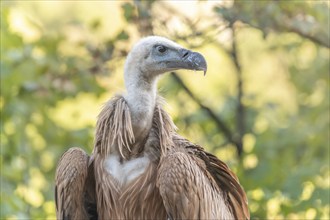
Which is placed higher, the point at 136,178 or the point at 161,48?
the point at 161,48

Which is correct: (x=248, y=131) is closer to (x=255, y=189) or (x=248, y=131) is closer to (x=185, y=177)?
(x=255, y=189)

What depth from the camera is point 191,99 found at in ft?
46.3

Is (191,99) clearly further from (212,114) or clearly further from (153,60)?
(153,60)

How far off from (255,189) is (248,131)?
1.99 m

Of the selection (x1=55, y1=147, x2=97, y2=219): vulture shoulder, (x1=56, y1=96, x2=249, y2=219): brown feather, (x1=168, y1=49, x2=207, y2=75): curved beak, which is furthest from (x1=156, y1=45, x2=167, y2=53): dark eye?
(x1=55, y1=147, x2=97, y2=219): vulture shoulder

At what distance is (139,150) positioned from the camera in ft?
28.7

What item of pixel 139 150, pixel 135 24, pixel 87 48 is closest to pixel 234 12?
pixel 135 24

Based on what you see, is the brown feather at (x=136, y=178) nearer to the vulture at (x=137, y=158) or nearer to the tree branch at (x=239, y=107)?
the vulture at (x=137, y=158)

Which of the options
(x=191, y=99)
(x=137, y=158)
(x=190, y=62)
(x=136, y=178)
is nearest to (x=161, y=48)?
(x=190, y=62)

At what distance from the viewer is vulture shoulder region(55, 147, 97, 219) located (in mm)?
8531

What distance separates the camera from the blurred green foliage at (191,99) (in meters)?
11.7

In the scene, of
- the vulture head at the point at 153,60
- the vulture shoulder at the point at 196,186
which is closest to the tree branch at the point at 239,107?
the vulture shoulder at the point at 196,186

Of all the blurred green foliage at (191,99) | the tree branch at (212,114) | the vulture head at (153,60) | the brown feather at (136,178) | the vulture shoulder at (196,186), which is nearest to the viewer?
the vulture shoulder at (196,186)

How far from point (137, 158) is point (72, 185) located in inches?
21.0
